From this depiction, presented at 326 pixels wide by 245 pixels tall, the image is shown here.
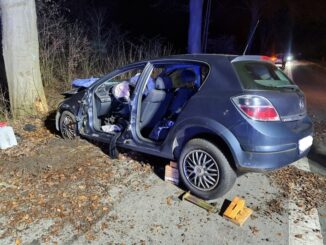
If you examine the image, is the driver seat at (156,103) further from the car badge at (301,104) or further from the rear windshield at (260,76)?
the car badge at (301,104)

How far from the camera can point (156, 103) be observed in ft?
17.1

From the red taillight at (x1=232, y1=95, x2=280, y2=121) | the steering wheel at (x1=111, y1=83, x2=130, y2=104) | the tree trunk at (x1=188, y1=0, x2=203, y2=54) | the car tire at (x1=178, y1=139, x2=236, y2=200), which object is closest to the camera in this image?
the red taillight at (x1=232, y1=95, x2=280, y2=121)

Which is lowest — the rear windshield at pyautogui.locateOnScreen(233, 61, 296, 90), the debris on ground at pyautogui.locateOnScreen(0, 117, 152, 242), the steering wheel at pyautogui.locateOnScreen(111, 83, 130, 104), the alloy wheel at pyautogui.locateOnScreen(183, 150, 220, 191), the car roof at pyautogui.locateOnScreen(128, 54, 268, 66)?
the debris on ground at pyautogui.locateOnScreen(0, 117, 152, 242)

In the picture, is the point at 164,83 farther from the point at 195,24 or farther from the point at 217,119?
the point at 195,24

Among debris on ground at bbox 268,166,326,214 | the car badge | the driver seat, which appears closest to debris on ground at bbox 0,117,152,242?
the driver seat

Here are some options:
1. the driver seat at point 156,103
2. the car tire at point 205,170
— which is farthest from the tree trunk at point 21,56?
the car tire at point 205,170

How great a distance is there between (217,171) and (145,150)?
114 centimetres

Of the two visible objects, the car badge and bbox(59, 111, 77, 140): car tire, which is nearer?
the car badge

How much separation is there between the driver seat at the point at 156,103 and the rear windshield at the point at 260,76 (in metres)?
1.26

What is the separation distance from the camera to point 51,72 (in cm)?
993

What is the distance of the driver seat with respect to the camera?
514 centimetres

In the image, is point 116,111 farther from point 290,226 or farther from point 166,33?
point 166,33

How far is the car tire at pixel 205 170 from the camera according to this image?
407 centimetres

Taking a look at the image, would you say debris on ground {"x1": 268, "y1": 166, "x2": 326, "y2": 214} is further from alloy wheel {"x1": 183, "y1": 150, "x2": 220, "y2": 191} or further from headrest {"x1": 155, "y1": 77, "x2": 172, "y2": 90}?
headrest {"x1": 155, "y1": 77, "x2": 172, "y2": 90}
